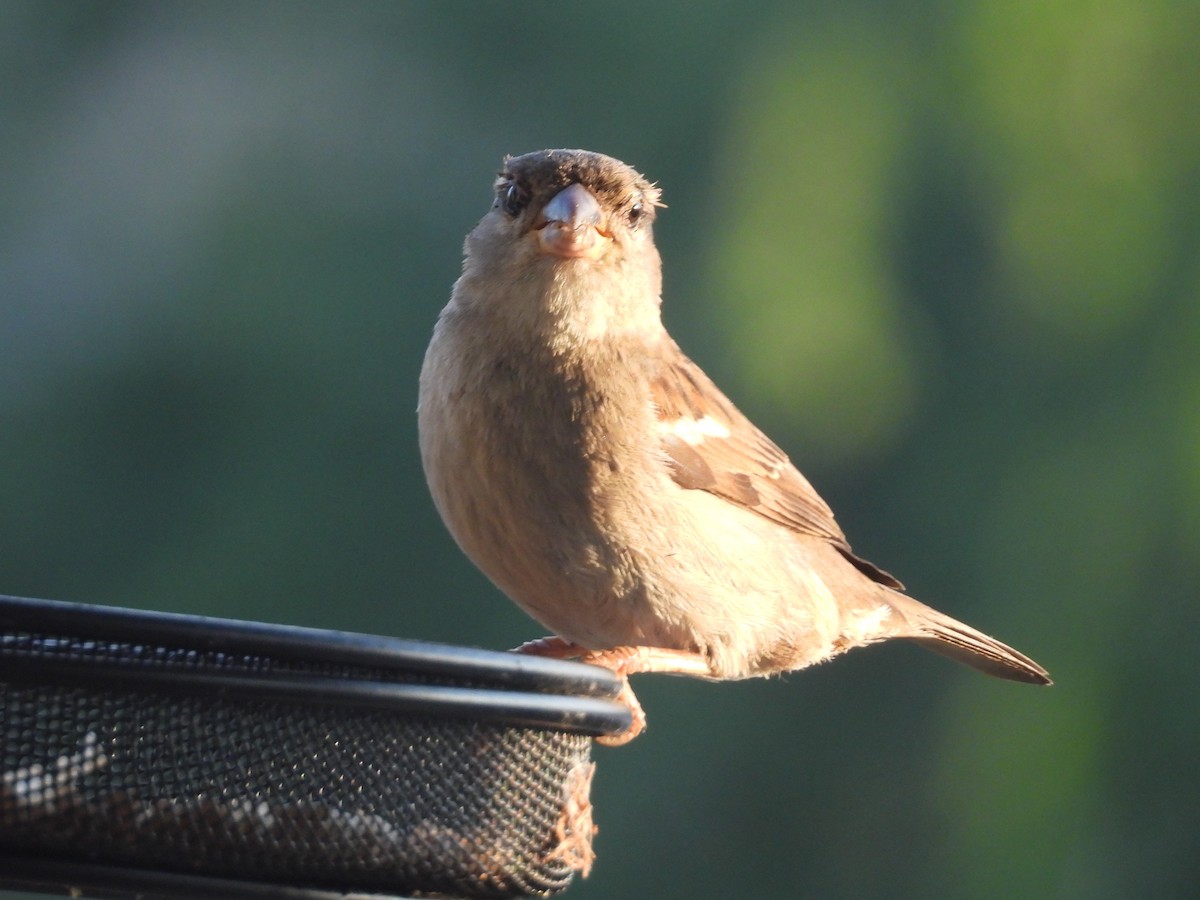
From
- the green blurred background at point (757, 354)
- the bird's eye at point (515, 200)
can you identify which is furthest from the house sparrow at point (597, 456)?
the green blurred background at point (757, 354)

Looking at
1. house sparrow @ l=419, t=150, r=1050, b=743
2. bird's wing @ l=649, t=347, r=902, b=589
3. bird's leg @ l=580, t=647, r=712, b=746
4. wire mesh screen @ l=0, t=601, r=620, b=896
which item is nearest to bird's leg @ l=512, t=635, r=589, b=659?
house sparrow @ l=419, t=150, r=1050, b=743

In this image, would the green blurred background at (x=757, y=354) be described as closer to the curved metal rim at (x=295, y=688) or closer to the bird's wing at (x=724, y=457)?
the bird's wing at (x=724, y=457)

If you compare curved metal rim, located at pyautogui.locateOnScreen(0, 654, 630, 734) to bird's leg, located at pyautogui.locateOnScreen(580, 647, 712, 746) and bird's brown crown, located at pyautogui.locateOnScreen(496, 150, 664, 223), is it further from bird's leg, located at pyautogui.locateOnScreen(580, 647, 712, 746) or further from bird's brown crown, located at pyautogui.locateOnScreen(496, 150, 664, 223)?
bird's brown crown, located at pyautogui.locateOnScreen(496, 150, 664, 223)

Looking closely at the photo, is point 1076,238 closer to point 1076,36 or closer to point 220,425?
point 1076,36

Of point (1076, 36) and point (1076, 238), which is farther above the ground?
point (1076, 36)

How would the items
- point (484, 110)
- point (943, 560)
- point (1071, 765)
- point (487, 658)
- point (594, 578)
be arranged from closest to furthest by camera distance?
point (487, 658)
point (594, 578)
point (1071, 765)
point (943, 560)
point (484, 110)

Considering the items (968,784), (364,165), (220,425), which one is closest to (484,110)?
(364,165)

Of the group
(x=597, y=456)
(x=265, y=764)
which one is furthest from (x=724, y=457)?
(x=265, y=764)
